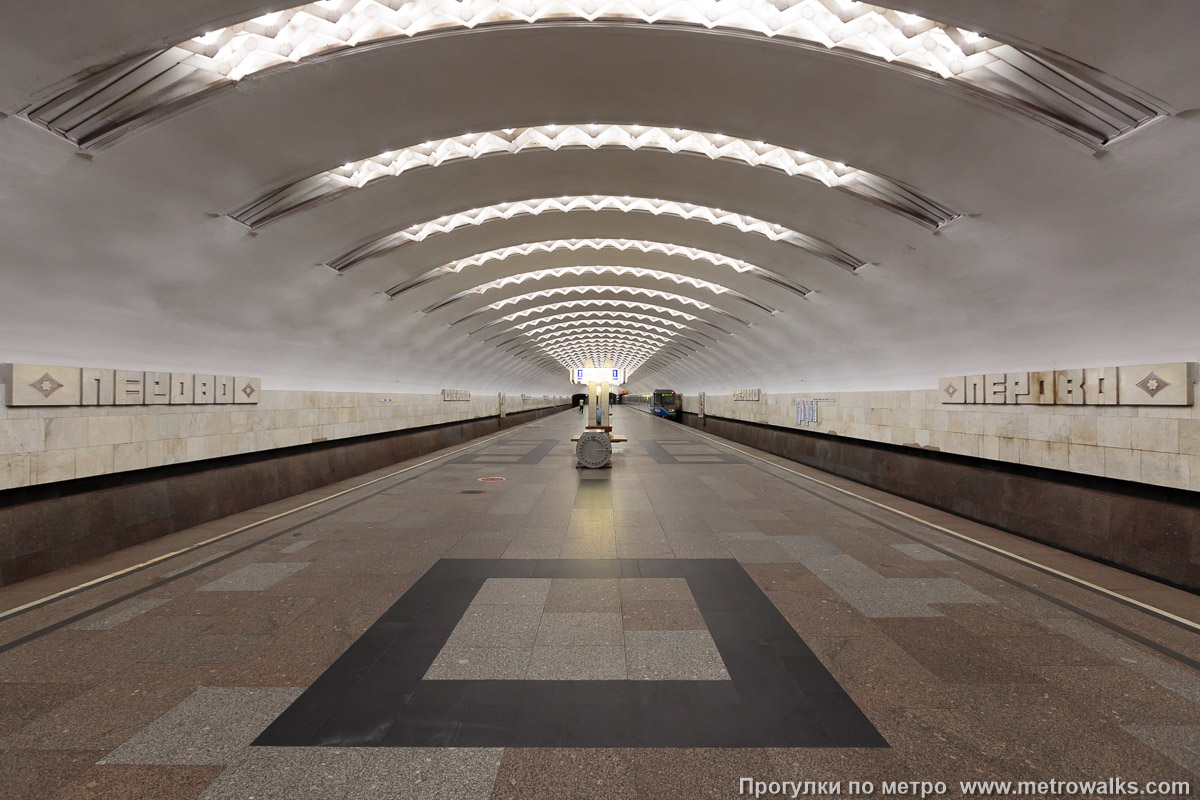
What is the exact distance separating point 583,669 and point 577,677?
108 mm

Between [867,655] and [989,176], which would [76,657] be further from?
[989,176]

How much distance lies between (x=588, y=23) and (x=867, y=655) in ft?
23.6

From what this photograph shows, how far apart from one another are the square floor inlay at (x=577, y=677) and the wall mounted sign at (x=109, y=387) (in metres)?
5.66

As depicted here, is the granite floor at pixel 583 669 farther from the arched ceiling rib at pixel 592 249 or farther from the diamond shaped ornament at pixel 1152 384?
the arched ceiling rib at pixel 592 249

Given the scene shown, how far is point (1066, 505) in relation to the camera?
693 centimetres

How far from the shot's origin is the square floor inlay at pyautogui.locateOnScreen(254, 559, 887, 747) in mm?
2986

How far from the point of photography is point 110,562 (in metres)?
6.25

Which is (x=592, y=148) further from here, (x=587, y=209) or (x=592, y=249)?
(x=592, y=249)

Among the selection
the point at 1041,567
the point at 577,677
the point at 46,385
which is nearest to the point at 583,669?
the point at 577,677

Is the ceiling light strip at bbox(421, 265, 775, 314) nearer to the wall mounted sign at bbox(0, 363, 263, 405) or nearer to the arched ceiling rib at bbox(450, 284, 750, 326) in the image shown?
the arched ceiling rib at bbox(450, 284, 750, 326)

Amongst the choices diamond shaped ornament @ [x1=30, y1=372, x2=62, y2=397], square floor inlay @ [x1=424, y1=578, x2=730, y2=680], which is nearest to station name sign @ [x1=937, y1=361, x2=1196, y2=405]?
square floor inlay @ [x1=424, y1=578, x2=730, y2=680]

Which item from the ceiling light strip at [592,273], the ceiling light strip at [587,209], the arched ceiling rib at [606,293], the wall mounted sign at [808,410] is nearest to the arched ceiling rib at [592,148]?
the ceiling light strip at [587,209]

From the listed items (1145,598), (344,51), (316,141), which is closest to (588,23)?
(344,51)

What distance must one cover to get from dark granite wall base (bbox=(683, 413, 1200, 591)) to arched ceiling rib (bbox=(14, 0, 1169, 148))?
179 inches
